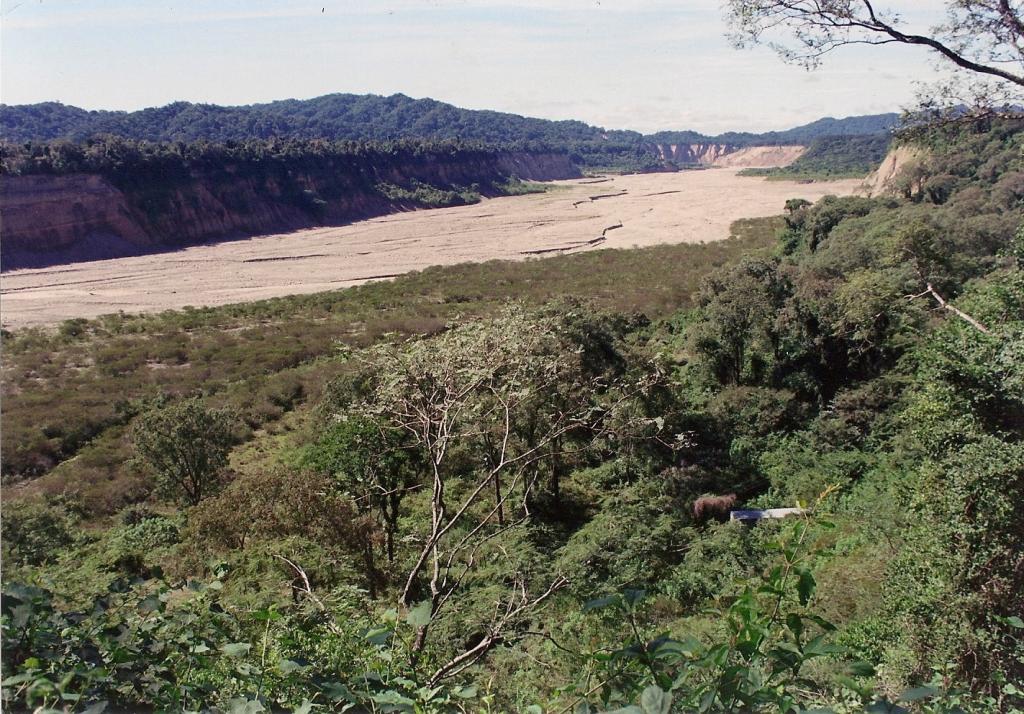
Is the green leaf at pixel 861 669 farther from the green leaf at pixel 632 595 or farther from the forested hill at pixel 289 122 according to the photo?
the forested hill at pixel 289 122

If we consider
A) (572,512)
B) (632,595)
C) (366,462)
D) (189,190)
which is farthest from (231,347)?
(189,190)

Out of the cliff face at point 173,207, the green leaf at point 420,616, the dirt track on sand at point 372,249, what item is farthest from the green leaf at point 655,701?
the cliff face at point 173,207

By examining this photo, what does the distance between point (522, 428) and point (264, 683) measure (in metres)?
10.2

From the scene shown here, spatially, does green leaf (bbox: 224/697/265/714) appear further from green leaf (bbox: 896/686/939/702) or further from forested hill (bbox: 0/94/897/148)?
forested hill (bbox: 0/94/897/148)

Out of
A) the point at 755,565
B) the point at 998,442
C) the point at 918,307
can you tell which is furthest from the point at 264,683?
the point at 918,307

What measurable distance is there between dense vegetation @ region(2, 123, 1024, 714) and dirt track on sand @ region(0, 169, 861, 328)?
16.6 m

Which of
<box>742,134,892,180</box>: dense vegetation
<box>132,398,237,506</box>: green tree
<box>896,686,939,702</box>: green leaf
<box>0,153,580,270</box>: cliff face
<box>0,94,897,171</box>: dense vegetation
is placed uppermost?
<box>0,94,897,171</box>: dense vegetation

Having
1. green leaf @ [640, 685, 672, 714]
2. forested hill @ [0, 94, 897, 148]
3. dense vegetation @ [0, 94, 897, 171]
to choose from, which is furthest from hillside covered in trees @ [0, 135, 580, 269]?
green leaf @ [640, 685, 672, 714]

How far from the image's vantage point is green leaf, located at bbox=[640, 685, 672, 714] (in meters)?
1.87

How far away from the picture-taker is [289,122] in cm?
14162

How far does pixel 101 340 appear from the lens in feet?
105

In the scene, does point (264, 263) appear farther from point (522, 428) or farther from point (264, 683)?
point (264, 683)

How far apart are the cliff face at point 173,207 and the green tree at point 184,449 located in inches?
1284

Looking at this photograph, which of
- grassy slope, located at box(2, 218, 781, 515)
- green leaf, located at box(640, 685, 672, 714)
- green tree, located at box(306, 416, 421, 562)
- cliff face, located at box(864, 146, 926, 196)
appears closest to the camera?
green leaf, located at box(640, 685, 672, 714)
